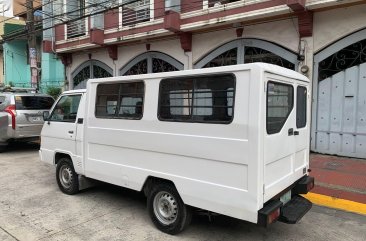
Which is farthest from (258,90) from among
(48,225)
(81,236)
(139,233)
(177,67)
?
(177,67)

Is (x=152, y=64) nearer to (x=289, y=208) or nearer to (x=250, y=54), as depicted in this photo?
(x=250, y=54)

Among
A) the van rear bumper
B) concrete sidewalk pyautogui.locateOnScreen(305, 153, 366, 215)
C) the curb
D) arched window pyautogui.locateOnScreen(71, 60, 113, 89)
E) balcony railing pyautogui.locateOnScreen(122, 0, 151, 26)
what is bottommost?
the curb

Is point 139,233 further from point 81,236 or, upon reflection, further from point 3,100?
point 3,100

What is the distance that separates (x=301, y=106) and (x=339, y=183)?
2.56 m

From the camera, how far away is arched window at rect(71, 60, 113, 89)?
48.4 ft

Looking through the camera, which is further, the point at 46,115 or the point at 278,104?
the point at 46,115

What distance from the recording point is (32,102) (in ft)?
34.7

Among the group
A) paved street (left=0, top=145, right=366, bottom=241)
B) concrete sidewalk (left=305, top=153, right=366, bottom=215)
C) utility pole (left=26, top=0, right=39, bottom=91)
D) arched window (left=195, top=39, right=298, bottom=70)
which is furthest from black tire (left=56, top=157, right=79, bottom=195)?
utility pole (left=26, top=0, right=39, bottom=91)

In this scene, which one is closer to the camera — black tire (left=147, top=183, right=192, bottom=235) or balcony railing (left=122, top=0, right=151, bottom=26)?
black tire (left=147, top=183, right=192, bottom=235)

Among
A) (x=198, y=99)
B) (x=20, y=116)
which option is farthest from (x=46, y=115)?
(x=20, y=116)

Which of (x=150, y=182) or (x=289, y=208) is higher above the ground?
(x=150, y=182)

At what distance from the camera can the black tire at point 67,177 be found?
5996 mm

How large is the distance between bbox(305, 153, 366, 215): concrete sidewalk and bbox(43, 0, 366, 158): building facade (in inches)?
27.9

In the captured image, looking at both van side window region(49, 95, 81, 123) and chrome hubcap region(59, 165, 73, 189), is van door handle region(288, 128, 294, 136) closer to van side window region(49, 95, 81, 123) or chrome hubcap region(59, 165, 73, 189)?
van side window region(49, 95, 81, 123)
